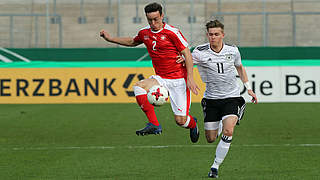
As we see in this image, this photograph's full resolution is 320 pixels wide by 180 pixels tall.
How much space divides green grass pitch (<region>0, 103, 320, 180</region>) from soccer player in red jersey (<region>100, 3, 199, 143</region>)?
0.74 metres

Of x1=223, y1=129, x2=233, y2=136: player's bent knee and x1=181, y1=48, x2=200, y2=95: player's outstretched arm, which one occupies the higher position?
x1=181, y1=48, x2=200, y2=95: player's outstretched arm

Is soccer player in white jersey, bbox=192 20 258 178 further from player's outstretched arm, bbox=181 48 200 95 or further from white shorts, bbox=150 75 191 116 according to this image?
white shorts, bbox=150 75 191 116

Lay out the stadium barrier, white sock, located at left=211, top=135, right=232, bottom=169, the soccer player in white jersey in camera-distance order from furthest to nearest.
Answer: the stadium barrier
the soccer player in white jersey
white sock, located at left=211, top=135, right=232, bottom=169

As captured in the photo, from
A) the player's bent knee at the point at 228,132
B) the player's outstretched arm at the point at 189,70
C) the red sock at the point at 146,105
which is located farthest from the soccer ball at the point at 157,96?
the player's bent knee at the point at 228,132

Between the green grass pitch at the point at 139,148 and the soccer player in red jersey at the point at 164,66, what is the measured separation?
74 cm

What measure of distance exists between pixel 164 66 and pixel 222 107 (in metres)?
0.96

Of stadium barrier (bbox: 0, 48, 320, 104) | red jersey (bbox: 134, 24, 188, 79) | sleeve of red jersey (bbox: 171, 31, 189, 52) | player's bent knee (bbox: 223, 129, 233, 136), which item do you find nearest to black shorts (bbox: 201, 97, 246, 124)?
player's bent knee (bbox: 223, 129, 233, 136)

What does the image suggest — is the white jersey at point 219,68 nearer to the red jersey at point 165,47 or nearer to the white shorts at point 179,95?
the red jersey at point 165,47

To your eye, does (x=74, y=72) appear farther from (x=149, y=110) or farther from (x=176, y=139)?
(x=149, y=110)

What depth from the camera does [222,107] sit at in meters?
8.18


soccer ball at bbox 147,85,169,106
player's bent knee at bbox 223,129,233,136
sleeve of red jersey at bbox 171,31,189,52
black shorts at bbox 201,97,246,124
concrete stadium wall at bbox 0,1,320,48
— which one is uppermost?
concrete stadium wall at bbox 0,1,320,48

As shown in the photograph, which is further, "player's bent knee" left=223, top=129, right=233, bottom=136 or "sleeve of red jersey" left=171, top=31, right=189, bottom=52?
"sleeve of red jersey" left=171, top=31, right=189, bottom=52

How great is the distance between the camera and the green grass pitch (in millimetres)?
8047

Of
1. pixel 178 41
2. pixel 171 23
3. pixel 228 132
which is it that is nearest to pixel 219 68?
pixel 178 41
